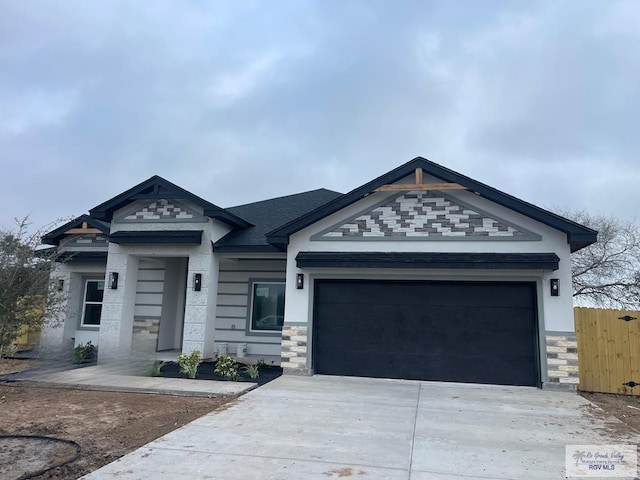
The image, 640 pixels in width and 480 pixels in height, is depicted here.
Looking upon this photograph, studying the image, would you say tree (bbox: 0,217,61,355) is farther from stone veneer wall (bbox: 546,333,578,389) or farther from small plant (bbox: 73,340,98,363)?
stone veneer wall (bbox: 546,333,578,389)

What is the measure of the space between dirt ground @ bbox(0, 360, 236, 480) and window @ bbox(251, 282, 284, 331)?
474 cm

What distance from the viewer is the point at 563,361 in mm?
8781

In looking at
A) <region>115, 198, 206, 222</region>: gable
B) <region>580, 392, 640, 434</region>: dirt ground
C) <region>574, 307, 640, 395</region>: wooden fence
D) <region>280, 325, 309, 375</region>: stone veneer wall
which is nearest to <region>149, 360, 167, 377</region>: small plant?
<region>280, 325, 309, 375</region>: stone veneer wall

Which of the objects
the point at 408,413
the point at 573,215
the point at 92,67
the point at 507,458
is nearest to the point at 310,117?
the point at 92,67

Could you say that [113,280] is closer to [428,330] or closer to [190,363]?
[190,363]

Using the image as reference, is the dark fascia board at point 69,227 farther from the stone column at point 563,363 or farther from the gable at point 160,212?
the stone column at point 563,363

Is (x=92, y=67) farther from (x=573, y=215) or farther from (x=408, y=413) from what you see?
(x=573, y=215)

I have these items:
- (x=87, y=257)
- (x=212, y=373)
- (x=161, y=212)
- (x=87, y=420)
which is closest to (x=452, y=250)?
(x=212, y=373)

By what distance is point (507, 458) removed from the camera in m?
4.78

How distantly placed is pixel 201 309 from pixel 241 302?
1.73 metres

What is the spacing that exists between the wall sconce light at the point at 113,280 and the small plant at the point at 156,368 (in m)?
2.27

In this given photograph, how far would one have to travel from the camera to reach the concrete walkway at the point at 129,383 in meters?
8.06

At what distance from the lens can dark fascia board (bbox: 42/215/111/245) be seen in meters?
13.1

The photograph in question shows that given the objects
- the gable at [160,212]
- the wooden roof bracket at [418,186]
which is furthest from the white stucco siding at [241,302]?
the wooden roof bracket at [418,186]
